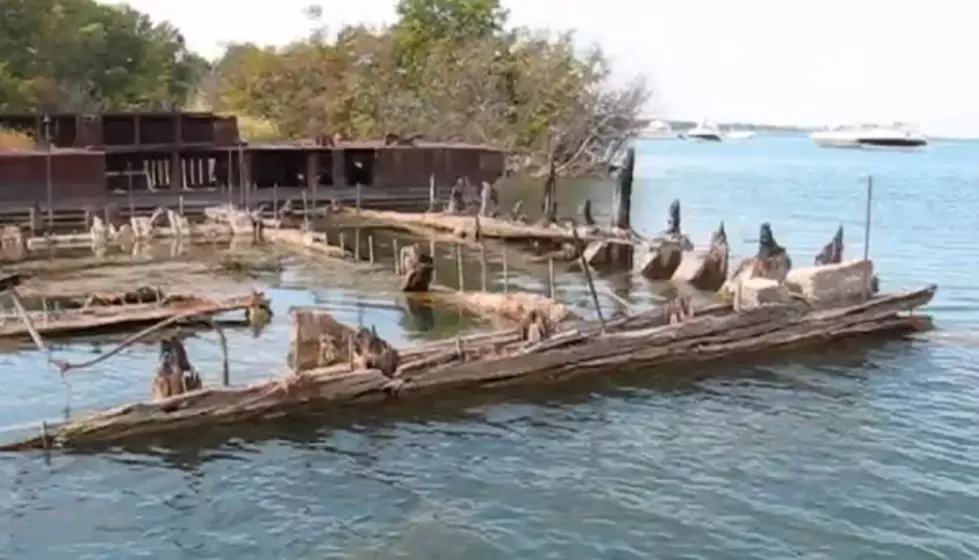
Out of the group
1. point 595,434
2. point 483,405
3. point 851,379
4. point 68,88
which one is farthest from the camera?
point 68,88

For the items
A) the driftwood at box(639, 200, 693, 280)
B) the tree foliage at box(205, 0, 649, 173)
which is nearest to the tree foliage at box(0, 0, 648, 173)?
the tree foliage at box(205, 0, 649, 173)

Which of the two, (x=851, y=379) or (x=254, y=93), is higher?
(x=254, y=93)

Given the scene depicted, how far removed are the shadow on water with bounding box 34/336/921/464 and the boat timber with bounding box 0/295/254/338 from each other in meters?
7.92

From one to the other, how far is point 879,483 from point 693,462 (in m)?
3.45

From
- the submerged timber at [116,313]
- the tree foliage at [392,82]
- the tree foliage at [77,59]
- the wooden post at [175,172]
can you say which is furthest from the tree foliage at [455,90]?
the submerged timber at [116,313]

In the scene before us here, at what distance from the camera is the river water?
19.3m

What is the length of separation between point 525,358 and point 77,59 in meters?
73.7

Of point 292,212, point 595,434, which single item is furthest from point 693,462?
point 292,212

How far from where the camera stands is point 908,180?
413ft

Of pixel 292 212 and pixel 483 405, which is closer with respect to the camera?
pixel 483 405

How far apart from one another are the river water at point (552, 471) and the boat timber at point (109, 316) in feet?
3.69

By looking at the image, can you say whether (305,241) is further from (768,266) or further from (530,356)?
(530,356)

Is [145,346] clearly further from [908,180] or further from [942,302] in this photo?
[908,180]

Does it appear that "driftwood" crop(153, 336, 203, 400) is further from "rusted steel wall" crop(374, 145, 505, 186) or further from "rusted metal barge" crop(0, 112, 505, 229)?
"rusted steel wall" crop(374, 145, 505, 186)
